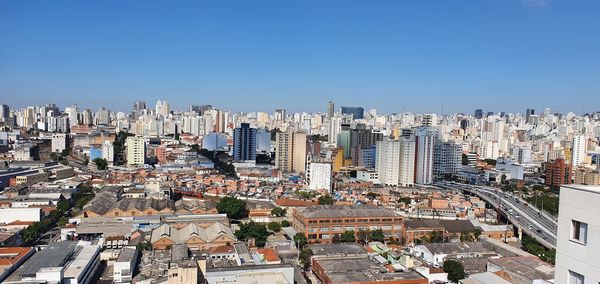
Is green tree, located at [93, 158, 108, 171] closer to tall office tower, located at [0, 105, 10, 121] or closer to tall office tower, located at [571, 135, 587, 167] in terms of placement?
tall office tower, located at [0, 105, 10, 121]

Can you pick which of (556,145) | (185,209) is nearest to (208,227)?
(185,209)

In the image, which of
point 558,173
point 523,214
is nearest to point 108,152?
point 523,214

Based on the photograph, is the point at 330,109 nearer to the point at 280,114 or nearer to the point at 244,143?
the point at 280,114

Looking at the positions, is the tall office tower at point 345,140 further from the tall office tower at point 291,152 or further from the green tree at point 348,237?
the green tree at point 348,237

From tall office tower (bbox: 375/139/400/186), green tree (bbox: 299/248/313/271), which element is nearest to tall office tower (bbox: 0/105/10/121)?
tall office tower (bbox: 375/139/400/186)

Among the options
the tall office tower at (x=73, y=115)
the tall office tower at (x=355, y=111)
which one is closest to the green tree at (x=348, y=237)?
the tall office tower at (x=73, y=115)

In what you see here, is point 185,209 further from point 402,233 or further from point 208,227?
point 402,233
